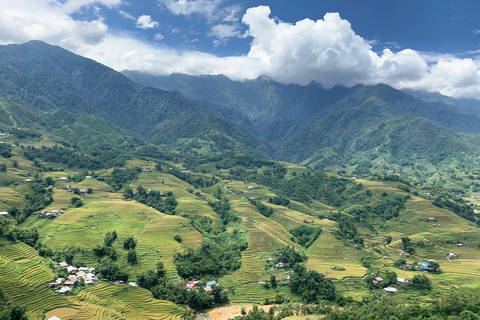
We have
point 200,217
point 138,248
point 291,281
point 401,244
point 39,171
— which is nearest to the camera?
point 291,281

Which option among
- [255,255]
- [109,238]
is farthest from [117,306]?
[255,255]

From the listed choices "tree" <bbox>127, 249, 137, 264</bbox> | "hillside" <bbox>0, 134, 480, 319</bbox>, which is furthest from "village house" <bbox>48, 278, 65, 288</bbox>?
"tree" <bbox>127, 249, 137, 264</bbox>

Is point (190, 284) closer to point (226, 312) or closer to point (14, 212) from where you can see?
point (226, 312)

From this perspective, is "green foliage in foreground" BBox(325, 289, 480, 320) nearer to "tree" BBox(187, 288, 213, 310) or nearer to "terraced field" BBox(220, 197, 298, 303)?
"terraced field" BBox(220, 197, 298, 303)

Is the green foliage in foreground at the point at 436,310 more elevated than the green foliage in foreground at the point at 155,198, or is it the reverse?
the green foliage in foreground at the point at 436,310

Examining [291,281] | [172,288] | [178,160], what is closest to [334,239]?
[291,281]

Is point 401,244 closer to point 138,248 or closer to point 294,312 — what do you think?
point 294,312

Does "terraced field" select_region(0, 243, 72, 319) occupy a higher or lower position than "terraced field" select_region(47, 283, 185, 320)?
higher

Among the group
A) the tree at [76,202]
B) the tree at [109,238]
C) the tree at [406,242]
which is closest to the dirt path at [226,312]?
the tree at [109,238]

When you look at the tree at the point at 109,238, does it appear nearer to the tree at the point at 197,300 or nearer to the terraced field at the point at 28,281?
the terraced field at the point at 28,281
